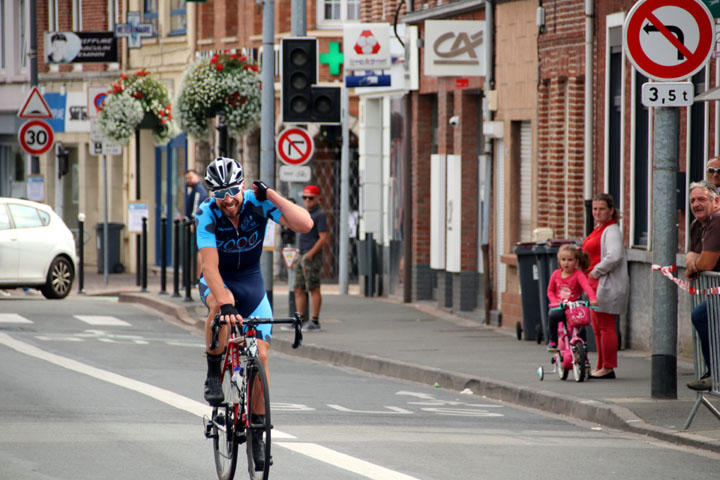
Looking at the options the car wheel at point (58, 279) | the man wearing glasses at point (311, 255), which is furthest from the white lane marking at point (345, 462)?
the car wheel at point (58, 279)

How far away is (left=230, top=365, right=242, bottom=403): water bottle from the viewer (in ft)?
28.9

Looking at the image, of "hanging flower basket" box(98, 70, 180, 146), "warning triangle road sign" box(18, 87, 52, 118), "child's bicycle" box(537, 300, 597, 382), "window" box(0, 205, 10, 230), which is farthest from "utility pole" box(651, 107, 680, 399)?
"hanging flower basket" box(98, 70, 180, 146)

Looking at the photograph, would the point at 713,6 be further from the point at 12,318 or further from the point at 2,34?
the point at 2,34

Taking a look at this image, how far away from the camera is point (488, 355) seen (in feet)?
55.3

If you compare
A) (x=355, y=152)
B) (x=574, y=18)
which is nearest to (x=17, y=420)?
(x=574, y=18)

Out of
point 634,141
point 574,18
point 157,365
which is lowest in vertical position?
point 157,365

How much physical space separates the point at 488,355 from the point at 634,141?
3064 mm

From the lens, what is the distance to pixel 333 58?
3209 cm

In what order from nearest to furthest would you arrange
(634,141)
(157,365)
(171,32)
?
(157,365)
(634,141)
(171,32)

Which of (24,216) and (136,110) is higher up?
(136,110)

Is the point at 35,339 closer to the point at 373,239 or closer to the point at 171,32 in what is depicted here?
the point at 373,239

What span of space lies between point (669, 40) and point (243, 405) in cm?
519

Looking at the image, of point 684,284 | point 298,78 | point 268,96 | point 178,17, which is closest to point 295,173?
point 268,96

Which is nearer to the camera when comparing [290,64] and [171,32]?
[290,64]
